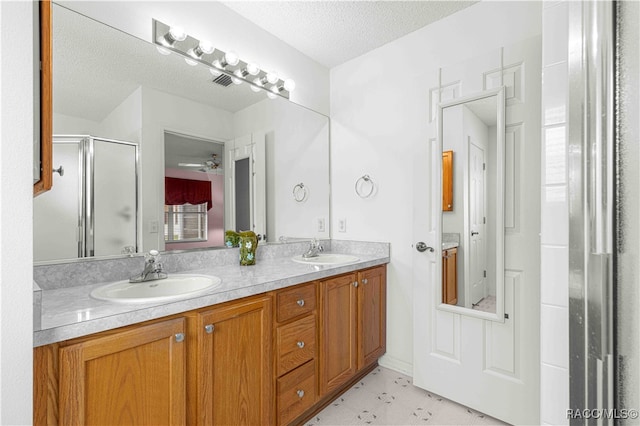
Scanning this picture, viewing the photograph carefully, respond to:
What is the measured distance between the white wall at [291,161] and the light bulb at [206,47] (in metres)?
0.39

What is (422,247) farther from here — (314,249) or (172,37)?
(172,37)

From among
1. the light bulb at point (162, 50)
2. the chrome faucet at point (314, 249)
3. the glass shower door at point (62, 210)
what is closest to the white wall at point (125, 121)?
the glass shower door at point (62, 210)

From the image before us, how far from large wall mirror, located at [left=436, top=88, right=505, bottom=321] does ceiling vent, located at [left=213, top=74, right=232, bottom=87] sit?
1398mm

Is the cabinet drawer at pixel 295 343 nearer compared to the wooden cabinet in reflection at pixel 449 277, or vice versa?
the cabinet drawer at pixel 295 343

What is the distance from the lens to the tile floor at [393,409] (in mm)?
1678

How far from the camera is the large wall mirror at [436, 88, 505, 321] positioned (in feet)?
5.59

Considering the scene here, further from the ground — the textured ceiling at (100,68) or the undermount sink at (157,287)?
the textured ceiling at (100,68)

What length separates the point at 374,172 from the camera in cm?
235

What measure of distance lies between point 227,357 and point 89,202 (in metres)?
0.95

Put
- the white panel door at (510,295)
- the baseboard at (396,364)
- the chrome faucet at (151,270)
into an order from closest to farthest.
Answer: the chrome faucet at (151,270)
the white panel door at (510,295)
the baseboard at (396,364)

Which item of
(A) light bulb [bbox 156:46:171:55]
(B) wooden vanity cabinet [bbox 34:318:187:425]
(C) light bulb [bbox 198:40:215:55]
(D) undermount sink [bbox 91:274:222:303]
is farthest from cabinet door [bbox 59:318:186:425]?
(C) light bulb [bbox 198:40:215:55]

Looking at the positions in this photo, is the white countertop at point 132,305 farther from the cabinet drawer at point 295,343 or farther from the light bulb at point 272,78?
the light bulb at point 272,78

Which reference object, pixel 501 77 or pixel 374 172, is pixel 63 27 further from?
pixel 501 77

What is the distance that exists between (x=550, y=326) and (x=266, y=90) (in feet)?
6.80
